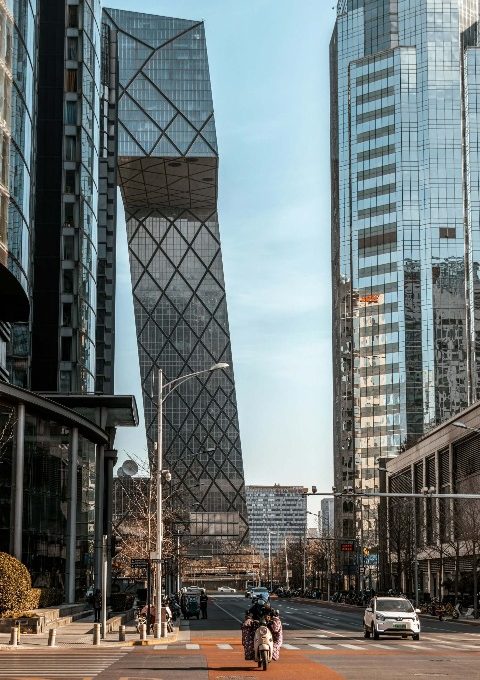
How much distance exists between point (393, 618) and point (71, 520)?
87.3 ft

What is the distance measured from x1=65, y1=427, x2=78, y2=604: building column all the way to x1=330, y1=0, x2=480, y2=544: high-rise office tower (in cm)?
9581

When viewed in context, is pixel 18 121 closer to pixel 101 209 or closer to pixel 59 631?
pixel 59 631

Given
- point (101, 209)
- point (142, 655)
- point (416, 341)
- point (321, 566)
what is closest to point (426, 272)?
point (416, 341)

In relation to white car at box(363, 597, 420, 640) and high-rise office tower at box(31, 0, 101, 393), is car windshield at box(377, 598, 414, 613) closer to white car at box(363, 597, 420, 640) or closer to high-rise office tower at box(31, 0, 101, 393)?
white car at box(363, 597, 420, 640)

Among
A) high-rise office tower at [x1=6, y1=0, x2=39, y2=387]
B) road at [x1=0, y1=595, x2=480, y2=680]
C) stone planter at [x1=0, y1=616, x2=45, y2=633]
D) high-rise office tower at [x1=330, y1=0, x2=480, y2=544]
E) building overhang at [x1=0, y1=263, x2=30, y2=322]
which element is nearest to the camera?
road at [x1=0, y1=595, x2=480, y2=680]

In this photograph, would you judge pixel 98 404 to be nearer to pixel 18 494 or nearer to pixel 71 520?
pixel 71 520

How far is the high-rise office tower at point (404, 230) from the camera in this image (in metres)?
162

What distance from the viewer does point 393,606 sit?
45.6 meters

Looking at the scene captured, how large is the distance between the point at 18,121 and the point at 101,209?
56690 millimetres

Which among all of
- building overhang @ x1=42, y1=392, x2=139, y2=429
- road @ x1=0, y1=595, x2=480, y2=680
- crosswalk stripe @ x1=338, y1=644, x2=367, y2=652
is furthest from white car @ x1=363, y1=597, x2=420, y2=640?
building overhang @ x1=42, y1=392, x2=139, y2=429

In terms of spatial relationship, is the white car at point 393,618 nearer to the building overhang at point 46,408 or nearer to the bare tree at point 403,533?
the building overhang at point 46,408

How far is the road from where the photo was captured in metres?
26.4

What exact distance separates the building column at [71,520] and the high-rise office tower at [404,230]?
9581 centimetres

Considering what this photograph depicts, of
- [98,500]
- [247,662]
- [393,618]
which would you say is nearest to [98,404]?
[98,500]
